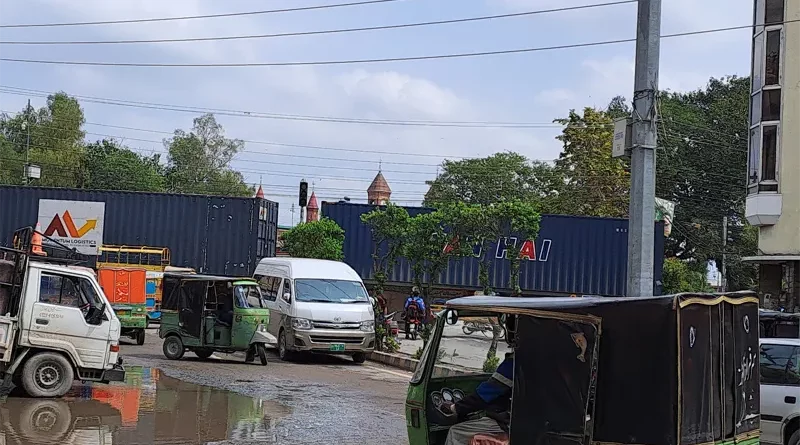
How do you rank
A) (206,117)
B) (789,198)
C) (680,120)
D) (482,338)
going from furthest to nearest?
(206,117) → (680,120) → (789,198) → (482,338)

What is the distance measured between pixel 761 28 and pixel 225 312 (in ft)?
51.7

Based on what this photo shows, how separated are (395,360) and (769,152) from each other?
37.1 feet

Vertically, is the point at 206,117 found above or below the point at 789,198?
above

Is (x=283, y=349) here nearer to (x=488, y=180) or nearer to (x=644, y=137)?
(x=644, y=137)

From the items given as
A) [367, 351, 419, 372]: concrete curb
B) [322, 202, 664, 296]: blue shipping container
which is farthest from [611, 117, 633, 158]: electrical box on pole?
[322, 202, 664, 296]: blue shipping container

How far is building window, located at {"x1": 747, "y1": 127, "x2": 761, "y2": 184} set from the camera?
23.7 m

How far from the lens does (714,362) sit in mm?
5879

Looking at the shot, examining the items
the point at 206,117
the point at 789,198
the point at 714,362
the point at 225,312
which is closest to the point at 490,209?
the point at 225,312

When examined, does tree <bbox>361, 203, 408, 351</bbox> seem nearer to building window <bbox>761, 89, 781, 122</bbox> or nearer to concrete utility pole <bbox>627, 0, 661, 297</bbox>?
building window <bbox>761, 89, 781, 122</bbox>

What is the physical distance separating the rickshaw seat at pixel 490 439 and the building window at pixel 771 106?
19825 millimetres

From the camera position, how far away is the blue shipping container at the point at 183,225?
100ft

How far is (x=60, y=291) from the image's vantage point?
12.6 meters

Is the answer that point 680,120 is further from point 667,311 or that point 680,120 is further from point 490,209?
point 667,311

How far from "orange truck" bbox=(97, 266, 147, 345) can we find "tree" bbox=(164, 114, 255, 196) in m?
47.1
